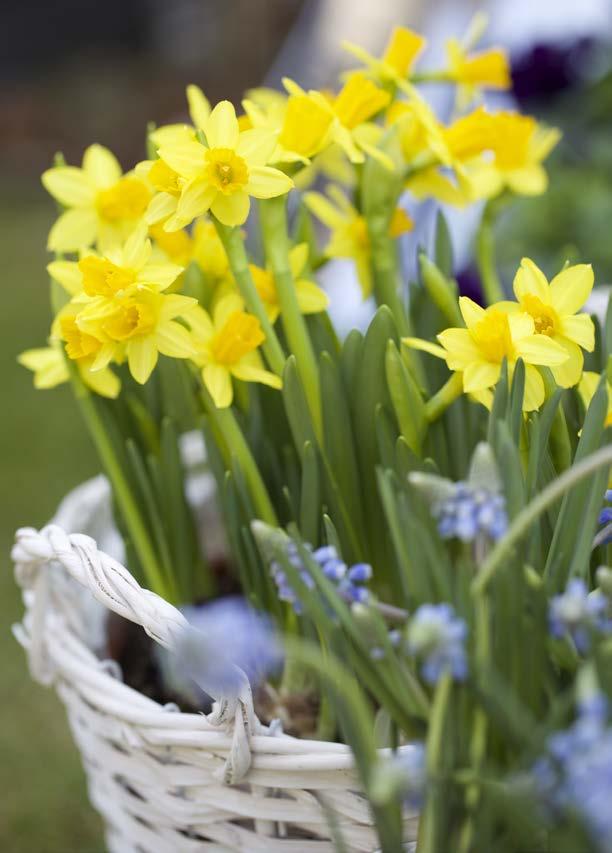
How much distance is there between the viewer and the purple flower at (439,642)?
1.07ft

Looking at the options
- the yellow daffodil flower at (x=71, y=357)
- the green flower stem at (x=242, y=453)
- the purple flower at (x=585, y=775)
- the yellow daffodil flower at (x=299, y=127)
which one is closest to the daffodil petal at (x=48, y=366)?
the yellow daffodil flower at (x=71, y=357)

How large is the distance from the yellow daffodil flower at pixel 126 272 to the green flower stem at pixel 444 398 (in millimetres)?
175

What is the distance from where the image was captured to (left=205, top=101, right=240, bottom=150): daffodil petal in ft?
1.77

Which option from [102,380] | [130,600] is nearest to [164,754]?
[130,600]

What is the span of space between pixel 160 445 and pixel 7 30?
3.48 meters

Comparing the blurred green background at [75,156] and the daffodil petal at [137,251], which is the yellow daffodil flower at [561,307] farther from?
the blurred green background at [75,156]

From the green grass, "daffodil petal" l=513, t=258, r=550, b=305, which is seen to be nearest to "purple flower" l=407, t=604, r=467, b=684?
"daffodil petal" l=513, t=258, r=550, b=305

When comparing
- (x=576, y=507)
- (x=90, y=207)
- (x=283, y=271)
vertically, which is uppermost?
(x=90, y=207)

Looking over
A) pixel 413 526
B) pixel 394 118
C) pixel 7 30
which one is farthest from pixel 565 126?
pixel 7 30

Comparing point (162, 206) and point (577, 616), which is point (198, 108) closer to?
point (162, 206)

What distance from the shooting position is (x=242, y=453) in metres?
0.63

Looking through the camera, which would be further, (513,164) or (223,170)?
(513,164)

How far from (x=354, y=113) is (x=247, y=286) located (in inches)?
5.7

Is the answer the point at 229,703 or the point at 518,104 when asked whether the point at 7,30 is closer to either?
the point at 518,104
